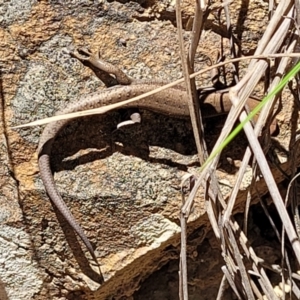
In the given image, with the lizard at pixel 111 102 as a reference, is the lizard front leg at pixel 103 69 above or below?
above

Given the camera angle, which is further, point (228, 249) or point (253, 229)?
point (253, 229)

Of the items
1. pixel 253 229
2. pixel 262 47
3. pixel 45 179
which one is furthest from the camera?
pixel 253 229

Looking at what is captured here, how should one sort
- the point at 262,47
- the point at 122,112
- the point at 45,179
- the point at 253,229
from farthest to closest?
the point at 253,229 < the point at 122,112 < the point at 45,179 < the point at 262,47

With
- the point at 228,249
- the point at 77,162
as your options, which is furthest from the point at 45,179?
the point at 228,249

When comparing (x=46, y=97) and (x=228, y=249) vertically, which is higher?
(x=46, y=97)

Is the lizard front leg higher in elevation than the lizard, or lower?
higher

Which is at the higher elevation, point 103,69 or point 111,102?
point 103,69

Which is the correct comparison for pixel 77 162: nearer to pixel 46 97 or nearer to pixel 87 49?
pixel 46 97

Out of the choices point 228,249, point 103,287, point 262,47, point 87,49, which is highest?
point 262,47
